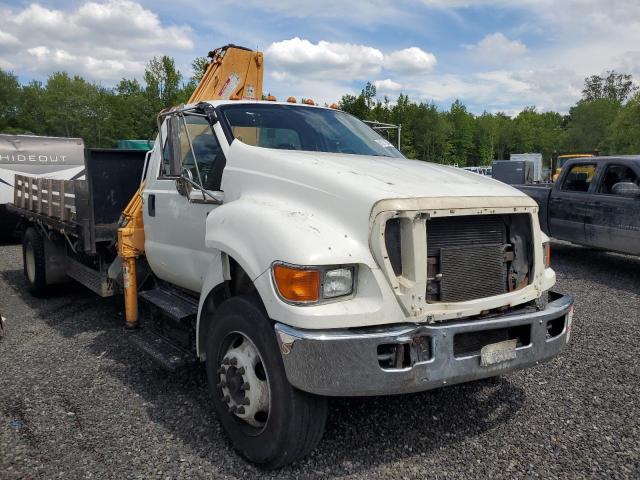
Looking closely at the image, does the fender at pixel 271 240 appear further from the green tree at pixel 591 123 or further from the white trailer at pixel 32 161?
the green tree at pixel 591 123

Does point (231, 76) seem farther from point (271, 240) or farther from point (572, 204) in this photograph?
point (572, 204)

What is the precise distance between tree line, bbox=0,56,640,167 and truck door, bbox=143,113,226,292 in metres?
28.0

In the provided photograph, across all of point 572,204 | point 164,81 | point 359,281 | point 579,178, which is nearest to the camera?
point 359,281

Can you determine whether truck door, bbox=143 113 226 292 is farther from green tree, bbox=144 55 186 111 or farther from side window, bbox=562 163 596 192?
green tree, bbox=144 55 186 111

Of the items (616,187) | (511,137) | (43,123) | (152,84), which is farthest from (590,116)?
(616,187)

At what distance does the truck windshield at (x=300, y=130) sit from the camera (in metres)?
3.98

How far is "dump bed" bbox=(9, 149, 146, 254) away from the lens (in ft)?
17.8

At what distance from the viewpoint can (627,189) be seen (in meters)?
8.11

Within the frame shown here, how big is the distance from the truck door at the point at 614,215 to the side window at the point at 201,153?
6804mm

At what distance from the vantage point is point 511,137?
9194 cm

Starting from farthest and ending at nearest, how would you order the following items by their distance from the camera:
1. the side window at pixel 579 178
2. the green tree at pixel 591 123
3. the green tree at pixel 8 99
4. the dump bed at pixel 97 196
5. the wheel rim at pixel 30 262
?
the green tree at pixel 591 123
the green tree at pixel 8 99
the side window at pixel 579 178
the wheel rim at pixel 30 262
the dump bed at pixel 97 196

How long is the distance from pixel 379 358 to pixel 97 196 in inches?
162

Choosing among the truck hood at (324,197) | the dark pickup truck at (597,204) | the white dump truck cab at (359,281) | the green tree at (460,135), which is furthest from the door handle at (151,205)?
the green tree at (460,135)

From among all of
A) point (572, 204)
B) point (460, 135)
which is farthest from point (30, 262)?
point (460, 135)
